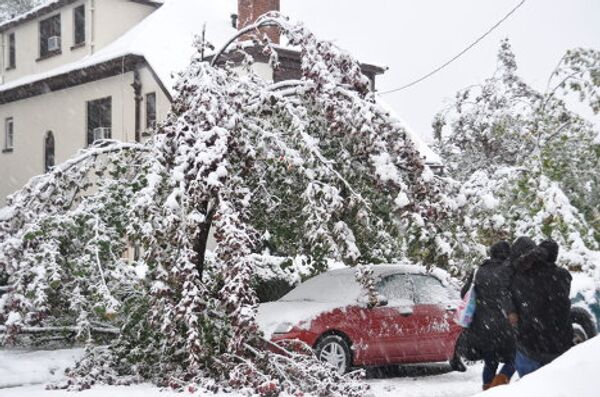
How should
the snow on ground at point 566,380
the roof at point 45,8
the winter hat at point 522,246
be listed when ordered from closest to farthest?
the snow on ground at point 566,380 → the winter hat at point 522,246 → the roof at point 45,8

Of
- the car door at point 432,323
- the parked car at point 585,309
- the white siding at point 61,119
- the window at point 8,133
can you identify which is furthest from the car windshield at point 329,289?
the window at point 8,133

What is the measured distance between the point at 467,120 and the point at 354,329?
35.0ft

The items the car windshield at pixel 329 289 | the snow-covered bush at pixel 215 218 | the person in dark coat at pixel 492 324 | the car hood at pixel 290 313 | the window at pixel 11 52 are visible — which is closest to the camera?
the person in dark coat at pixel 492 324

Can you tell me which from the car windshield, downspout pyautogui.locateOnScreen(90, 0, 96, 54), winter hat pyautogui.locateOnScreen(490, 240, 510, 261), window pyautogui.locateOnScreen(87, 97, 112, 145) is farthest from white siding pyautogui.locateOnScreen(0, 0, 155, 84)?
winter hat pyautogui.locateOnScreen(490, 240, 510, 261)

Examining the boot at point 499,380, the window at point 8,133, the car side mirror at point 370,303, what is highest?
the window at point 8,133

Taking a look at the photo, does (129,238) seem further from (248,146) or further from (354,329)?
(354,329)

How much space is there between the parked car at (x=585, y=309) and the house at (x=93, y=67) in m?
12.9

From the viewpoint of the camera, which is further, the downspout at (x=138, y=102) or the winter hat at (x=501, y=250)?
the downspout at (x=138, y=102)

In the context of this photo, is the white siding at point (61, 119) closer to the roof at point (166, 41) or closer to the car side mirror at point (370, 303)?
the roof at point (166, 41)

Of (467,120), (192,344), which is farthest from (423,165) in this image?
(467,120)

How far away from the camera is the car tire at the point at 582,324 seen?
9219mm

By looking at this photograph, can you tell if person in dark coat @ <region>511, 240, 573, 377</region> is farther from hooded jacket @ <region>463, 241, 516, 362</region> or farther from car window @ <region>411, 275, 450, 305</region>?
car window @ <region>411, 275, 450, 305</region>

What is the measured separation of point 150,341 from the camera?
887 centimetres

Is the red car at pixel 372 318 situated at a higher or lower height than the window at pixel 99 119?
lower
